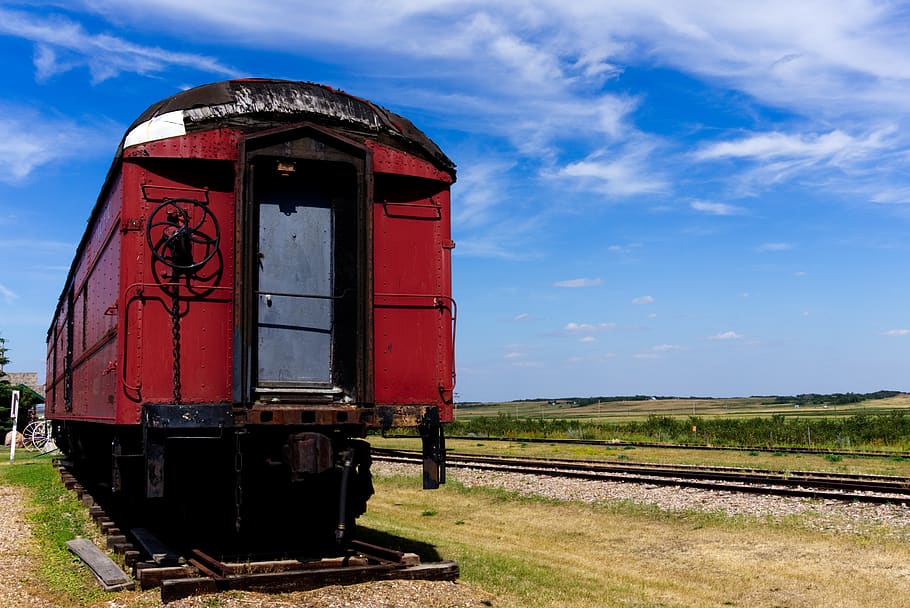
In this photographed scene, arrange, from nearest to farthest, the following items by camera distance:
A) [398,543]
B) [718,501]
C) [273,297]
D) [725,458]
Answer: [273,297] < [398,543] < [718,501] < [725,458]

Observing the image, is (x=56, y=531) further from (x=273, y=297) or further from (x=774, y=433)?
(x=774, y=433)

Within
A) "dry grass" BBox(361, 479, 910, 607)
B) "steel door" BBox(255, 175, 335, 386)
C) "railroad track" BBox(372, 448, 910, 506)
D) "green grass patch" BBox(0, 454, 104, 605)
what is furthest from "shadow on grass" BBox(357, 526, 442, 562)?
"railroad track" BBox(372, 448, 910, 506)

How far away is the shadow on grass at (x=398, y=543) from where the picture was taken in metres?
10.5

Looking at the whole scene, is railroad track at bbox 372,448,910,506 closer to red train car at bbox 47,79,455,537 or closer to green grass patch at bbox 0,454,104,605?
red train car at bbox 47,79,455,537

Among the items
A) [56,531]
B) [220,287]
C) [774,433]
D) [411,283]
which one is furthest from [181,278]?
[774,433]

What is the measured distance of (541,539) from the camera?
13.2 metres

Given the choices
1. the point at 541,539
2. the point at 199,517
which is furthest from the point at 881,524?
the point at 199,517

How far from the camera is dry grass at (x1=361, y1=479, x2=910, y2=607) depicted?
9125mm

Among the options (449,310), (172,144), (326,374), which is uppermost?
(172,144)

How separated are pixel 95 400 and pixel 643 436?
1474 inches

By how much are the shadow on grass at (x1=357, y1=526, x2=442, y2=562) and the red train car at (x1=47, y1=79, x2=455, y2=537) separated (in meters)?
1.61

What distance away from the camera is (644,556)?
38.5 feet

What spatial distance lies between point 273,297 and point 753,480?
13.1 m

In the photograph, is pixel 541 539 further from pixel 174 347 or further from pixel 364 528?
pixel 174 347
